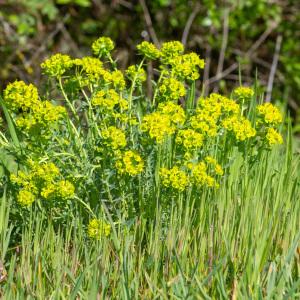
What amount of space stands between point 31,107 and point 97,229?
1.52 ft

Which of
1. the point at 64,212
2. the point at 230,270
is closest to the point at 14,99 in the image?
the point at 64,212

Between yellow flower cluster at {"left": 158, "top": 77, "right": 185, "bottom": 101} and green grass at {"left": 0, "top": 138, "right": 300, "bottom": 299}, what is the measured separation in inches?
12.1

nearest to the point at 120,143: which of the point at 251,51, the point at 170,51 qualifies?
the point at 170,51

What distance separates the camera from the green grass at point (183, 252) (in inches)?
89.9

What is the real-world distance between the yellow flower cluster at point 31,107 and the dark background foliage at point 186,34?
3988 millimetres

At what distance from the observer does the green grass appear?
7.49ft

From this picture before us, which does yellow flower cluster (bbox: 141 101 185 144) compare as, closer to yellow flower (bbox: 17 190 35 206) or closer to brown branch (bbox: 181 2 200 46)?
yellow flower (bbox: 17 190 35 206)

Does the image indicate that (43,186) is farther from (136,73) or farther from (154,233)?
(136,73)

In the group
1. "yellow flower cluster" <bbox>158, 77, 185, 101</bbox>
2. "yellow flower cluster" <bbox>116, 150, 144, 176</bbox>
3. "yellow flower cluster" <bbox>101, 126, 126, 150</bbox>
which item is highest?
"yellow flower cluster" <bbox>158, 77, 185, 101</bbox>

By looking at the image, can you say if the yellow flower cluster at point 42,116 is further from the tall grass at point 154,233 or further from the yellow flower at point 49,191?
the yellow flower at point 49,191

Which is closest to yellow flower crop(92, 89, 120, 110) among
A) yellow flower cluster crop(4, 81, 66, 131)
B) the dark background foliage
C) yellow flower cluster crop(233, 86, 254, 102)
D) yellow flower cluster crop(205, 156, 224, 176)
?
yellow flower cluster crop(4, 81, 66, 131)

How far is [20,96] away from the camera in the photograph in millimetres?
2613

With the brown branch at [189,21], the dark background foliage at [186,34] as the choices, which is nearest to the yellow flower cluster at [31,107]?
the dark background foliage at [186,34]

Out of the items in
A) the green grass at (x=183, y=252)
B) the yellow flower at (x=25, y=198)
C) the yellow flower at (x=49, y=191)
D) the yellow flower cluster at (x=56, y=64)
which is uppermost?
the yellow flower cluster at (x=56, y=64)
